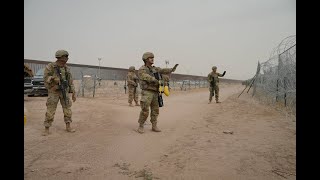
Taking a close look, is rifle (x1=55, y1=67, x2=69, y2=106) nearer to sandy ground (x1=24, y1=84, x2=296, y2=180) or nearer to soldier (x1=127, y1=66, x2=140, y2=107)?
sandy ground (x1=24, y1=84, x2=296, y2=180)

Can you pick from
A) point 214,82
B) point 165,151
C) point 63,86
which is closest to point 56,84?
point 63,86

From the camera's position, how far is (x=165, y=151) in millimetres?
5219

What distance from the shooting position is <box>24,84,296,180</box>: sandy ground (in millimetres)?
4062

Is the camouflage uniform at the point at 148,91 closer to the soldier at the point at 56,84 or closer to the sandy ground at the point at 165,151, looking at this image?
the sandy ground at the point at 165,151

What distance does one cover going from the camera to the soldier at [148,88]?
6.85m

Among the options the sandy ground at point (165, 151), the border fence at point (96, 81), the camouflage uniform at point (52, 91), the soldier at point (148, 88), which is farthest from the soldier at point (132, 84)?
the border fence at point (96, 81)

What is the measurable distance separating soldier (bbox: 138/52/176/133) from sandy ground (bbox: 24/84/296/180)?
0.42m

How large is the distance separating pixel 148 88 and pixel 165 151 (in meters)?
2.08

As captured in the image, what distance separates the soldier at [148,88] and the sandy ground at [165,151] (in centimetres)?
42
